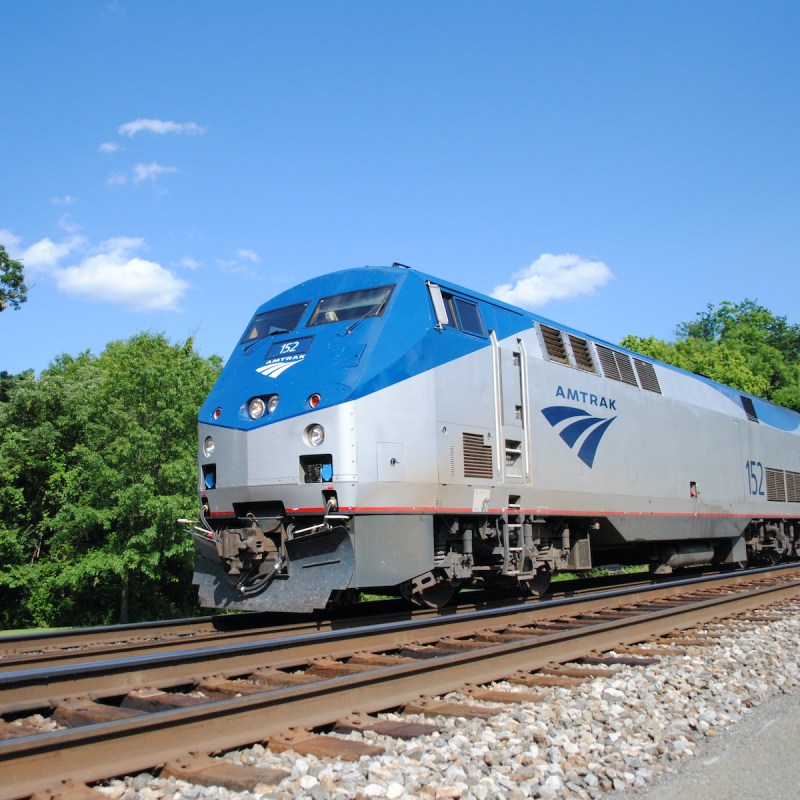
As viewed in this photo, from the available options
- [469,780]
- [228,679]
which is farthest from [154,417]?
[469,780]

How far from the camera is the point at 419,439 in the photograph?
8.70 metres

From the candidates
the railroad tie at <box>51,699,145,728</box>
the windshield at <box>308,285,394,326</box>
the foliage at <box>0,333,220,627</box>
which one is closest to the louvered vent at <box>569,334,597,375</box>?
the windshield at <box>308,285,394,326</box>

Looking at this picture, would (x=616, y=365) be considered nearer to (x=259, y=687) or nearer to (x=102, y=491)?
(x=259, y=687)

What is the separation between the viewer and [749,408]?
60.7 feet

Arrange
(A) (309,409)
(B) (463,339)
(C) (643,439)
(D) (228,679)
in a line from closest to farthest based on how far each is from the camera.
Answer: (D) (228,679), (A) (309,409), (B) (463,339), (C) (643,439)

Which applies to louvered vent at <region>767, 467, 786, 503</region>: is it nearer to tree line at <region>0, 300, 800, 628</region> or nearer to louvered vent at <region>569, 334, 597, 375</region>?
louvered vent at <region>569, 334, 597, 375</region>

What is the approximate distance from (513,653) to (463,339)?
13.6 ft

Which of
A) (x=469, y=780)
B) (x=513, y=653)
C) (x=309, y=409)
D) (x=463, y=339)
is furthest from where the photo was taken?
(x=463, y=339)

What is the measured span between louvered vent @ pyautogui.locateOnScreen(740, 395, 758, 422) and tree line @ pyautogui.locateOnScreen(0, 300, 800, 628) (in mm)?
13133

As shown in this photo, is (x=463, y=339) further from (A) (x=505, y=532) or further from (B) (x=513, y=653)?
(B) (x=513, y=653)

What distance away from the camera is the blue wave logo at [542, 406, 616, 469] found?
1110 cm

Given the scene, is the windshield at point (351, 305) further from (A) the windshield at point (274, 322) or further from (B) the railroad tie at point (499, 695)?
(B) the railroad tie at point (499, 695)

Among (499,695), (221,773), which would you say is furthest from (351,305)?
(221,773)

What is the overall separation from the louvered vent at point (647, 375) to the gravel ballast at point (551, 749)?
303 inches
